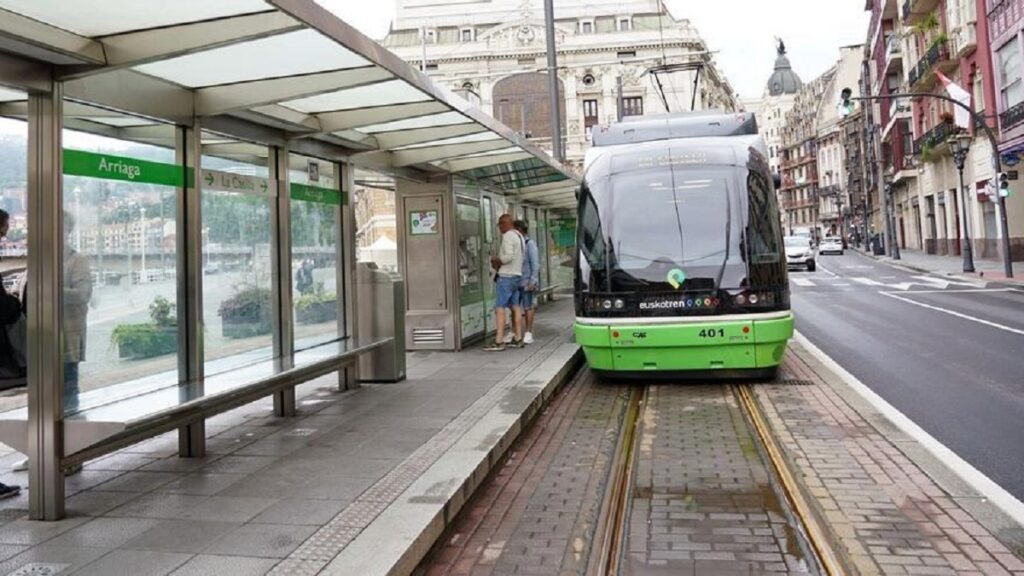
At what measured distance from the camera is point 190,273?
18.6ft

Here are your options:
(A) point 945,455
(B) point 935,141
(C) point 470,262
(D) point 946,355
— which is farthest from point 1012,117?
(A) point 945,455

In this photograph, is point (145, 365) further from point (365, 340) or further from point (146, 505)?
point (365, 340)

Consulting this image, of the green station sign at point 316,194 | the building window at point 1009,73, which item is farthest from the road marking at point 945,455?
the building window at point 1009,73

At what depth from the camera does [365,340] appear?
8.56 metres

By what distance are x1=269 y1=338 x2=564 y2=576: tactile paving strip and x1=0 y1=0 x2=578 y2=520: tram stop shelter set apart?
1.29 m

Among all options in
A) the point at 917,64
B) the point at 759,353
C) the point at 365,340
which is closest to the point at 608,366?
the point at 759,353

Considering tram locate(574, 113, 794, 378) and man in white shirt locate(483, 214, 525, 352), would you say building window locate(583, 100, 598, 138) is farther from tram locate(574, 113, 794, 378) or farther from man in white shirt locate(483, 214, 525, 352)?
tram locate(574, 113, 794, 378)

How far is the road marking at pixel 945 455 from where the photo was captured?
4.59 m

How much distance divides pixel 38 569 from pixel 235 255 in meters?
3.40

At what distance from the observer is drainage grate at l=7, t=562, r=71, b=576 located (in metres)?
3.57

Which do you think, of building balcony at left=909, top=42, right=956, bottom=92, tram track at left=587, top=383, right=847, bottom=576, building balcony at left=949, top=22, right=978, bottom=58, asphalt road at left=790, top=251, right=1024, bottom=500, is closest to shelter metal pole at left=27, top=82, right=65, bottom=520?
tram track at left=587, top=383, right=847, bottom=576

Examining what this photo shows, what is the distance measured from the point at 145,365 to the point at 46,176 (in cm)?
169

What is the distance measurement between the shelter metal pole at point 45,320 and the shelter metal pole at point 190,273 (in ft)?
4.10

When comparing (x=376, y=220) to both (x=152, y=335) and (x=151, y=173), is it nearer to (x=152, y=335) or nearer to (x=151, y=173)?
(x=152, y=335)
